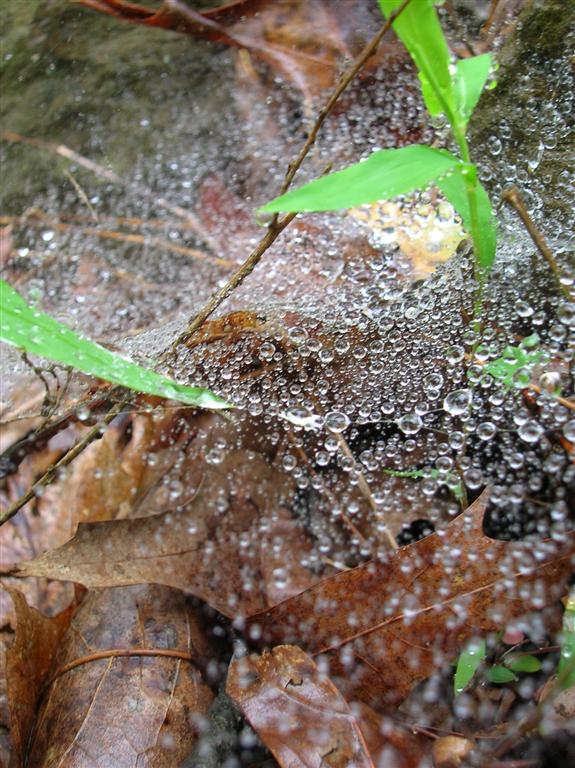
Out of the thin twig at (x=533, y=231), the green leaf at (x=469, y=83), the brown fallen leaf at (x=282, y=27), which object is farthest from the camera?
the brown fallen leaf at (x=282, y=27)

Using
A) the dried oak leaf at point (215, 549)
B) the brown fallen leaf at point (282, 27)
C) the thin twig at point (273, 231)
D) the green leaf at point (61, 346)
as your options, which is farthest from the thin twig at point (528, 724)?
the brown fallen leaf at point (282, 27)

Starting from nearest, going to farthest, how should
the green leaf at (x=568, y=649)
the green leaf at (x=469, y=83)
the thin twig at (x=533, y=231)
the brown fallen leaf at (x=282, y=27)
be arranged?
the green leaf at (x=568, y=649) < the green leaf at (x=469, y=83) < the thin twig at (x=533, y=231) < the brown fallen leaf at (x=282, y=27)

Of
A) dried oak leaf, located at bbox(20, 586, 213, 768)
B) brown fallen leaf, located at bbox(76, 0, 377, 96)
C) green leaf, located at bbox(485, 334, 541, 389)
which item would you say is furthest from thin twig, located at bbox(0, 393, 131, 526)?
brown fallen leaf, located at bbox(76, 0, 377, 96)

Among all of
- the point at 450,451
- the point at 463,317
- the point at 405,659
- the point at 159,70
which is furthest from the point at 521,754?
the point at 159,70

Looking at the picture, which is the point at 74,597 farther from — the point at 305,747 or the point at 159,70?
the point at 159,70

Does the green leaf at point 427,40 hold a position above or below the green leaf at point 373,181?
above

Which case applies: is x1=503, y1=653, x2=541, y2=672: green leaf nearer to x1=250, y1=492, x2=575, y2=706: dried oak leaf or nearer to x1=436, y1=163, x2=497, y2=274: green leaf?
x1=250, y1=492, x2=575, y2=706: dried oak leaf

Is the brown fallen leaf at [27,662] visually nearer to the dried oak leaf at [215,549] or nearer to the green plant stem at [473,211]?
the dried oak leaf at [215,549]
